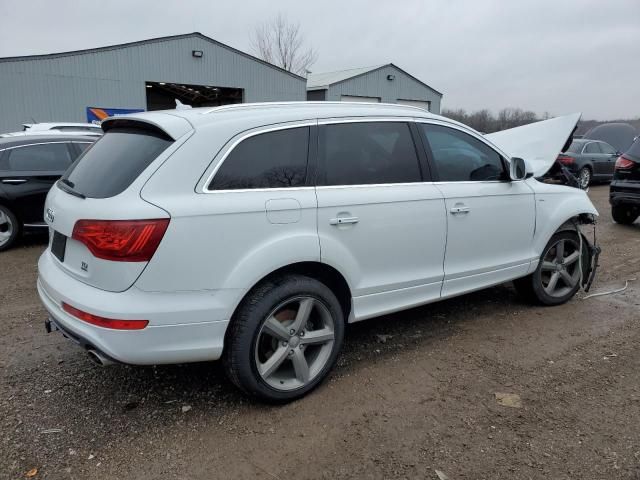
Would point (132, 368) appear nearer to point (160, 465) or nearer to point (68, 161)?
point (160, 465)

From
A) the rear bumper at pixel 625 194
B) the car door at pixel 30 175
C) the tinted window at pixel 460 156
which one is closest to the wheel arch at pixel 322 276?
the tinted window at pixel 460 156

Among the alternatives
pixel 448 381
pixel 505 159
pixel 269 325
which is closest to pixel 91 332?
pixel 269 325

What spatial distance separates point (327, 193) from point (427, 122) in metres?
1.20

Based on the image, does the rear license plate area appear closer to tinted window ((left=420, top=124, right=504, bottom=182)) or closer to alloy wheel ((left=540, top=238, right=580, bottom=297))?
tinted window ((left=420, top=124, right=504, bottom=182))

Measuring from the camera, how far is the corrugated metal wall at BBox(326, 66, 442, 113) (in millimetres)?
28516

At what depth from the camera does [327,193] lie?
3.09 meters

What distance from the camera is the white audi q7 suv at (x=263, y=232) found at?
254cm

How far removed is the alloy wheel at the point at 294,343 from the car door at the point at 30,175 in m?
5.49

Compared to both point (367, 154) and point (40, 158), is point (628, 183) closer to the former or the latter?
point (367, 154)

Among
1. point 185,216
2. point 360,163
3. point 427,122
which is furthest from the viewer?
point 427,122

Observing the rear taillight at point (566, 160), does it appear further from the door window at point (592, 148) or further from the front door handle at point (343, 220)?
the front door handle at point (343, 220)

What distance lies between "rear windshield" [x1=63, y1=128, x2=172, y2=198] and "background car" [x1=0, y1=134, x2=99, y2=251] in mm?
Result: 4508

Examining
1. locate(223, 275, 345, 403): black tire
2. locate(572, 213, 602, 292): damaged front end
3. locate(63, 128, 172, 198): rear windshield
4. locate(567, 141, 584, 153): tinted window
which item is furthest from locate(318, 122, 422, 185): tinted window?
locate(567, 141, 584, 153): tinted window

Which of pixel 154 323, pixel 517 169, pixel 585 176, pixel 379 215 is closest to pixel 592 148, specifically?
pixel 585 176
